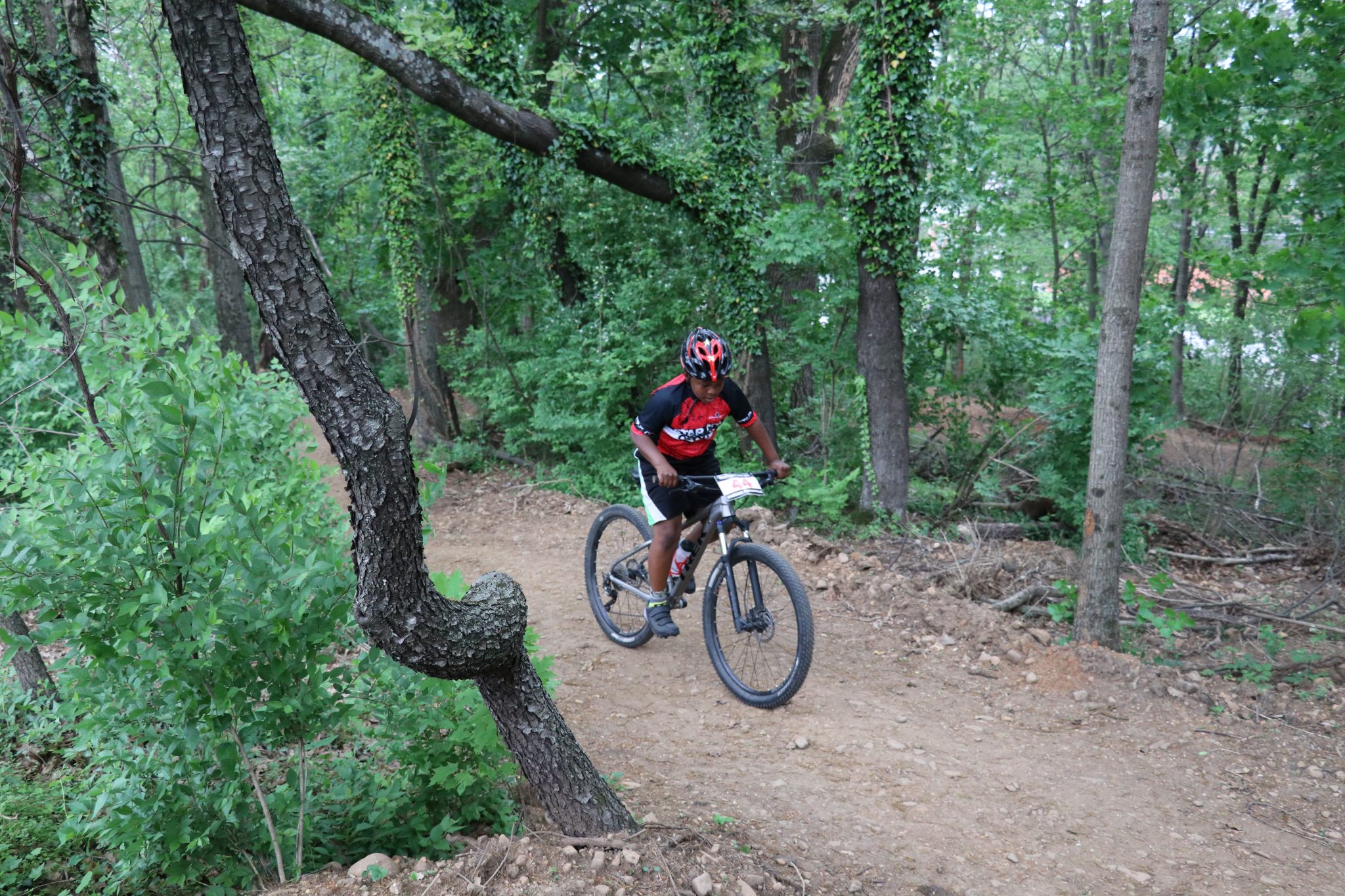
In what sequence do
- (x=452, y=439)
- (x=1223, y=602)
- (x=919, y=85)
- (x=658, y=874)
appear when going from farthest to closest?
(x=452, y=439) < (x=919, y=85) < (x=1223, y=602) < (x=658, y=874)

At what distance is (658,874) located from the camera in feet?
9.56

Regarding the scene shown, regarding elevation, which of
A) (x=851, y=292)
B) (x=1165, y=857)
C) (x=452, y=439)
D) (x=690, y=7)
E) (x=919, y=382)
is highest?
(x=690, y=7)

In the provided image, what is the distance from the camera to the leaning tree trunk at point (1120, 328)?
5.46 meters

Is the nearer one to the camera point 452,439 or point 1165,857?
point 1165,857

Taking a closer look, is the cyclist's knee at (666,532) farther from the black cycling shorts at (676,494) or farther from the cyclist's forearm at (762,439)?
the cyclist's forearm at (762,439)

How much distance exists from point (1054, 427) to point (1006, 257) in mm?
2559

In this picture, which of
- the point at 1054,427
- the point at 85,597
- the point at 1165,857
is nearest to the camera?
the point at 85,597

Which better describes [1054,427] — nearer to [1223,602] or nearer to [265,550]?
[1223,602]

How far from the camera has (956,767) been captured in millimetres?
4426

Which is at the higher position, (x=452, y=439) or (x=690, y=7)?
(x=690, y=7)

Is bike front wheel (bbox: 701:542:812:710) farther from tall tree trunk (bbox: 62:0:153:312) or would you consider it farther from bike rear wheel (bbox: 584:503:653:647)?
tall tree trunk (bbox: 62:0:153:312)

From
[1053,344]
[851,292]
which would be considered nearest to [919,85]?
[851,292]

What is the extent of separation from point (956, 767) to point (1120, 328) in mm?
3271

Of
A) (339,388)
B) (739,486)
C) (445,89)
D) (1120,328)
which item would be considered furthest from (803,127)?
(339,388)
